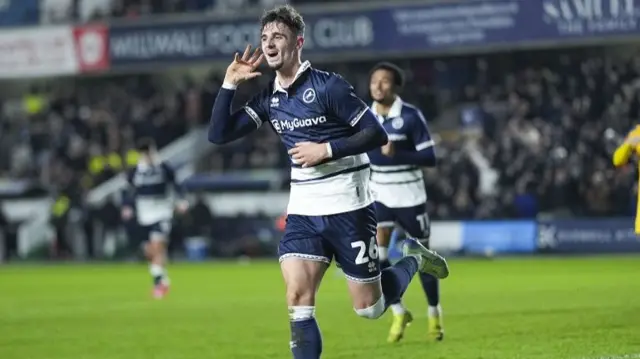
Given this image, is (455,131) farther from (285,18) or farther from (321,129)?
(285,18)

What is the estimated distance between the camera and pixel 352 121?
345 inches

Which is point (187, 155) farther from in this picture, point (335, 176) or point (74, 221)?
point (335, 176)

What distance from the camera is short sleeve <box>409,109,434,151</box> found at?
13.0 m

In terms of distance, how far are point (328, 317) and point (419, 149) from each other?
11.8 feet

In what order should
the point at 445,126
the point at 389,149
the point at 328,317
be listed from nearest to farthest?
1. the point at 389,149
2. the point at 328,317
3. the point at 445,126

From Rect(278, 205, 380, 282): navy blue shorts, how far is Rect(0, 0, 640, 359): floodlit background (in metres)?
5.37

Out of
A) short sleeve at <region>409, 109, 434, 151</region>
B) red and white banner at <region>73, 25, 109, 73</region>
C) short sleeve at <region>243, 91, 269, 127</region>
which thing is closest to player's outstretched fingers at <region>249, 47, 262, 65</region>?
short sleeve at <region>243, 91, 269, 127</region>

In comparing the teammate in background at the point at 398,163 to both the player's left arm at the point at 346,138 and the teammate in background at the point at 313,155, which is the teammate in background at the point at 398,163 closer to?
the teammate in background at the point at 313,155

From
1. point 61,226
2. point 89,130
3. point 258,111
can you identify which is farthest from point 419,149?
point 89,130

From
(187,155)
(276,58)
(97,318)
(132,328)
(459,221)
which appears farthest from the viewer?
(187,155)

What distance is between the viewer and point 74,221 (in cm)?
3562

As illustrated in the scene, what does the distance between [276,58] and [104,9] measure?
32146 millimetres

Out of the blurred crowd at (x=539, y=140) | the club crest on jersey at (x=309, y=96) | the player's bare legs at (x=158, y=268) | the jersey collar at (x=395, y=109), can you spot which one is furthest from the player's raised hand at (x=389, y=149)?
the blurred crowd at (x=539, y=140)

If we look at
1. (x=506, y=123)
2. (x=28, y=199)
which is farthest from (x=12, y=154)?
(x=506, y=123)
